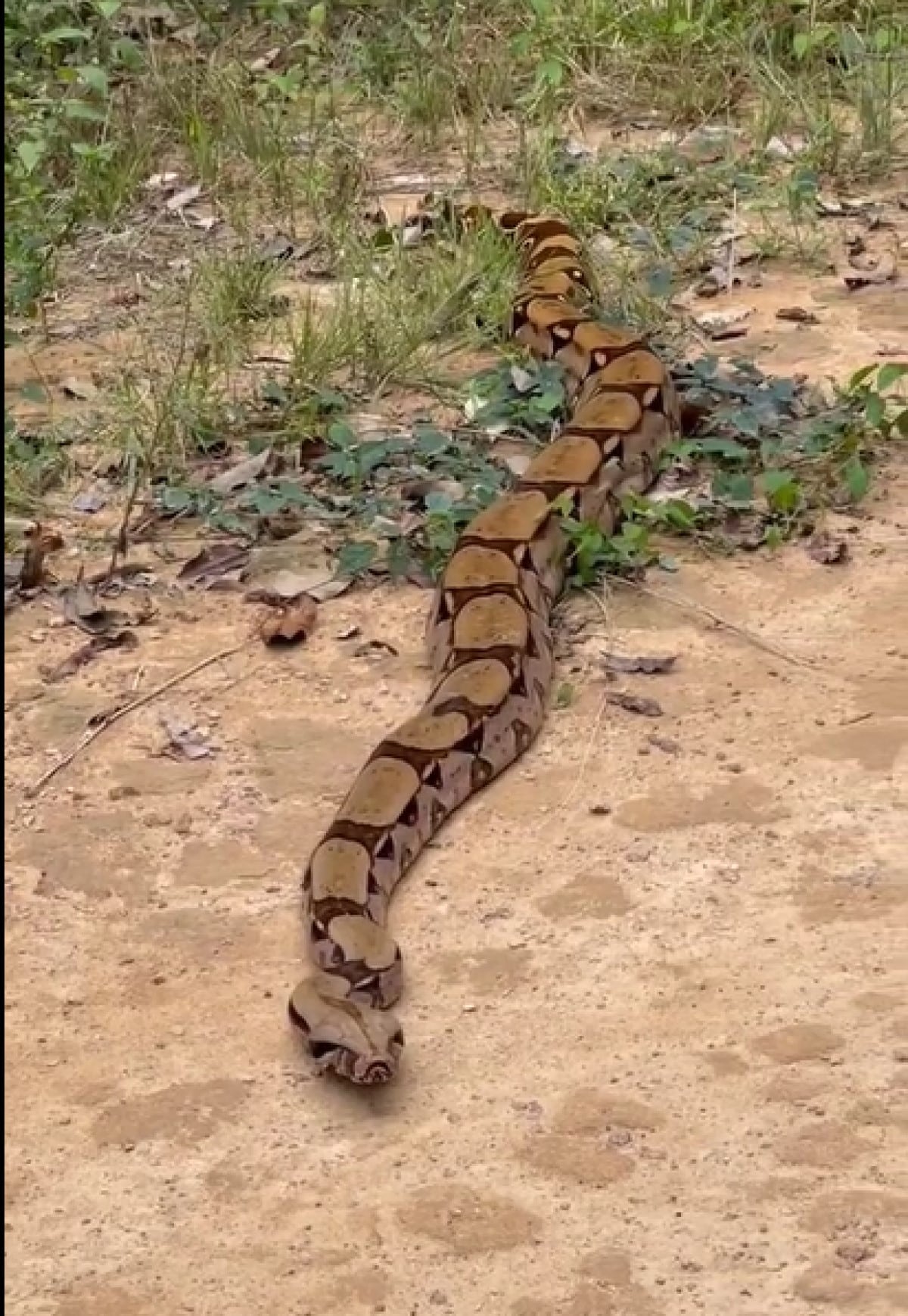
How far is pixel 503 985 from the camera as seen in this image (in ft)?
15.2

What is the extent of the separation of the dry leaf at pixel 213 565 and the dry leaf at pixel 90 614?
27cm

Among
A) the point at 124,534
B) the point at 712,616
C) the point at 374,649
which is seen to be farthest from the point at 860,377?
the point at 124,534

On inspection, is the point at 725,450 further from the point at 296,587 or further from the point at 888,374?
the point at 296,587

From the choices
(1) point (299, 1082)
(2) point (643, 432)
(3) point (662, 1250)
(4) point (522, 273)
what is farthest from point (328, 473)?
(3) point (662, 1250)

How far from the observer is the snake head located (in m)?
4.26

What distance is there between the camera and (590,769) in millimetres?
5414

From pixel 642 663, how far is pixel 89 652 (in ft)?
5.02

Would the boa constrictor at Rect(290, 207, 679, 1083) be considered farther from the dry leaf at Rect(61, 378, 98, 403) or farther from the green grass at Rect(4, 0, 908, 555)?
the dry leaf at Rect(61, 378, 98, 403)

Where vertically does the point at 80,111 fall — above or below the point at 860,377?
above

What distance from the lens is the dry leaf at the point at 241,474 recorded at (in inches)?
270

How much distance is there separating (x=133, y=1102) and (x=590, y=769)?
1.58m

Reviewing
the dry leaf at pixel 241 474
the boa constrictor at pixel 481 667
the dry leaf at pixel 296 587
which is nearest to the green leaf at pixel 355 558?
the dry leaf at pixel 296 587

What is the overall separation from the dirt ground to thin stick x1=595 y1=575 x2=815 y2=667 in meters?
0.02

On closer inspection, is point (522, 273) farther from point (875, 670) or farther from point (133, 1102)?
point (133, 1102)
